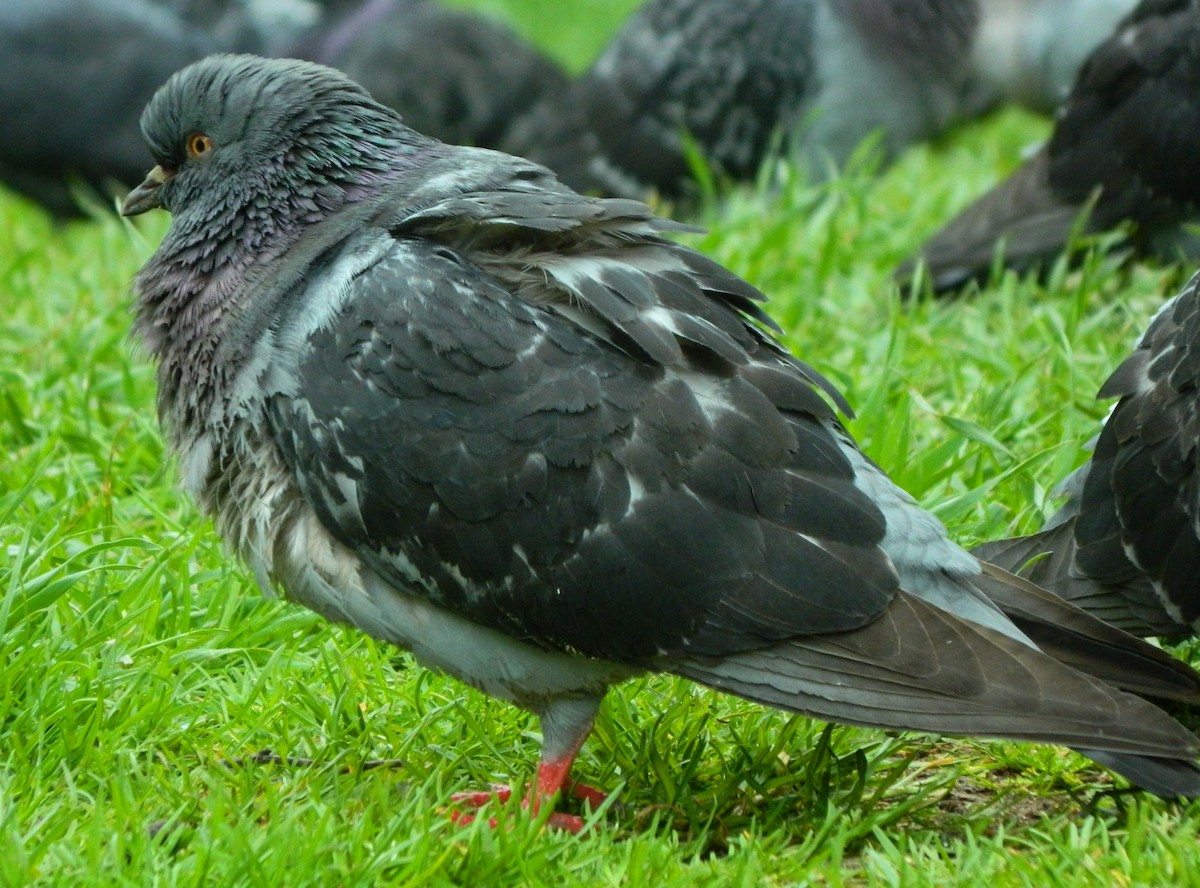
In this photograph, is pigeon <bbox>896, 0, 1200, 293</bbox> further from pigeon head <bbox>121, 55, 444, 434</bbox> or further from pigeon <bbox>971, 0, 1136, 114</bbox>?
pigeon head <bbox>121, 55, 444, 434</bbox>

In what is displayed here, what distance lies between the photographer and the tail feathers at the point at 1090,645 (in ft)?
11.6

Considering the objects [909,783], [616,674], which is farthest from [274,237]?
[909,783]

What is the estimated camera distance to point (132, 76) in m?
10.6

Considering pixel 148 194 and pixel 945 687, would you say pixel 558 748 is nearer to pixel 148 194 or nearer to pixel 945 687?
pixel 945 687

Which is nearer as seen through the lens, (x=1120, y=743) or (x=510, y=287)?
(x=1120, y=743)

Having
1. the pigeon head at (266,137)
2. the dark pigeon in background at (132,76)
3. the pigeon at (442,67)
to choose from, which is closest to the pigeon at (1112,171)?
the pigeon head at (266,137)

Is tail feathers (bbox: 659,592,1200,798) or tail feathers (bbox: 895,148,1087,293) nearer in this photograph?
tail feathers (bbox: 659,592,1200,798)

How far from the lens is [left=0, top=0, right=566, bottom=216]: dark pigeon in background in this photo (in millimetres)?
10336

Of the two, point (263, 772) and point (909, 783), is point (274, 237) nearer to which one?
point (263, 772)

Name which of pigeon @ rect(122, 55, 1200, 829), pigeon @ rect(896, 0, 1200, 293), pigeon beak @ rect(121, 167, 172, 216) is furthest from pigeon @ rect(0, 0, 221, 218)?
pigeon @ rect(122, 55, 1200, 829)

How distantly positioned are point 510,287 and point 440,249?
183 millimetres

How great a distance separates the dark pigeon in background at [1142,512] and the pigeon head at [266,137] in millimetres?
1960

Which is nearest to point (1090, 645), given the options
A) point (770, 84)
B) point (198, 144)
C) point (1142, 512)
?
point (1142, 512)

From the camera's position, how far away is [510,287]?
3668mm
